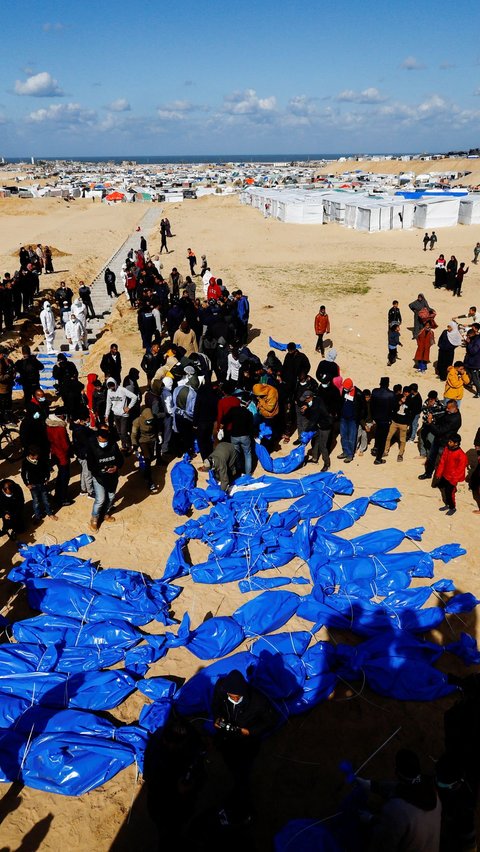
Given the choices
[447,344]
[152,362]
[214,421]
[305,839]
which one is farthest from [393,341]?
[305,839]

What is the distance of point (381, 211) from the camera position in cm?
3584

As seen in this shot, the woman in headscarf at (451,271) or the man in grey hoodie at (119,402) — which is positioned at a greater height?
the woman in headscarf at (451,271)

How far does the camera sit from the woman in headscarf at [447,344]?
1188 centimetres

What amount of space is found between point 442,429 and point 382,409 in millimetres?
1031

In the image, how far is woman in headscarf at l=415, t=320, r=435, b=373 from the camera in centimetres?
1241

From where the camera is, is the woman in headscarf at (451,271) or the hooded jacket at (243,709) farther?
the woman in headscarf at (451,271)

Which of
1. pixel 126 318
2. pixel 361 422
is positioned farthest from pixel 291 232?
pixel 361 422

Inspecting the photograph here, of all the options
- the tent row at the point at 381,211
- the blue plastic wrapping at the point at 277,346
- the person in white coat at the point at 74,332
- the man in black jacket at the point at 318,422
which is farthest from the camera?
the tent row at the point at 381,211

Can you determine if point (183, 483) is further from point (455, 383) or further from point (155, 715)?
point (455, 383)

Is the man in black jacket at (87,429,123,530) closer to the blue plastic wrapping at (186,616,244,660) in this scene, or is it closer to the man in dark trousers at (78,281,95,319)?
the blue plastic wrapping at (186,616,244,660)

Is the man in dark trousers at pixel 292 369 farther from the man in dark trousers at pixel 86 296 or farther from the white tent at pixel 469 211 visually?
the white tent at pixel 469 211

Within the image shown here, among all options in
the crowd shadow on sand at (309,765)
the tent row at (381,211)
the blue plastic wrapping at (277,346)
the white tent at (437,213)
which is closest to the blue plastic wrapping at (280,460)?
the crowd shadow on sand at (309,765)

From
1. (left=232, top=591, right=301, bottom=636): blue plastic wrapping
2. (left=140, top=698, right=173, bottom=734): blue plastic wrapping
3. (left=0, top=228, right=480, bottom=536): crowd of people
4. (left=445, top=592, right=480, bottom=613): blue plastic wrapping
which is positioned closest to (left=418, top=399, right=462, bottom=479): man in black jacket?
(left=0, top=228, right=480, bottom=536): crowd of people

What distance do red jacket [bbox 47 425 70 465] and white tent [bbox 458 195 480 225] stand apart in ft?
118
